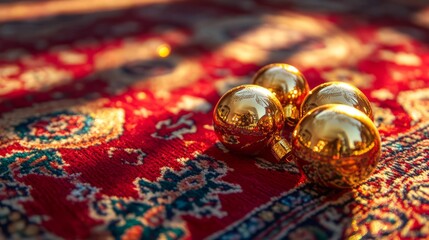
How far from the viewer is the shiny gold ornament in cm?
69

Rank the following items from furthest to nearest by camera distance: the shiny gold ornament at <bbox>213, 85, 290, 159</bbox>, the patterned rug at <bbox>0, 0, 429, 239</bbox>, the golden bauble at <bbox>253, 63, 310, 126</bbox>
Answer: the golden bauble at <bbox>253, 63, 310, 126</bbox>, the shiny gold ornament at <bbox>213, 85, 290, 159</bbox>, the patterned rug at <bbox>0, 0, 429, 239</bbox>

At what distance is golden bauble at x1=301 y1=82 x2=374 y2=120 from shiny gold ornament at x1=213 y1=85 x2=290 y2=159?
0.21ft

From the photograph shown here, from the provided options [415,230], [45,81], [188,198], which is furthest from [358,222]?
[45,81]

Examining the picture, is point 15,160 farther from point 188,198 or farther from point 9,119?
point 188,198

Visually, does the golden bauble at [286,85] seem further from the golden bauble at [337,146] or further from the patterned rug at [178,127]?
the golden bauble at [337,146]

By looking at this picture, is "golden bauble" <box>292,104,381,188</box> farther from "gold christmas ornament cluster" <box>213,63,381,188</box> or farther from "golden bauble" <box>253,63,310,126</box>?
"golden bauble" <box>253,63,310,126</box>

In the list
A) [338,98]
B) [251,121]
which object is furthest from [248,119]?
[338,98]

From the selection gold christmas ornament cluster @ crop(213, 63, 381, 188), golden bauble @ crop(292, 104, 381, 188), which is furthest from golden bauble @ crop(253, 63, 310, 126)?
golden bauble @ crop(292, 104, 381, 188)

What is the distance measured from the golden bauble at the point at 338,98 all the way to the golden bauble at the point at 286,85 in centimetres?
6

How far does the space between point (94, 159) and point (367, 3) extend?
1.64 metres

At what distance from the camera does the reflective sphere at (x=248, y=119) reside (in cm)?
69

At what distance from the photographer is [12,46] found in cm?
136

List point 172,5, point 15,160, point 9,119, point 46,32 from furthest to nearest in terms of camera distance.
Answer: point 172,5 < point 46,32 < point 9,119 < point 15,160

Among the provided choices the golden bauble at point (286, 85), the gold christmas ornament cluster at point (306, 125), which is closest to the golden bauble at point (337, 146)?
the gold christmas ornament cluster at point (306, 125)
